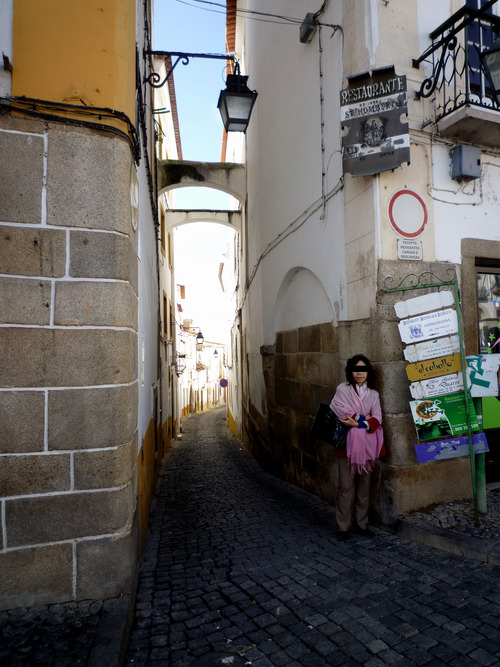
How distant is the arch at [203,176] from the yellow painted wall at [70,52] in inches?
324

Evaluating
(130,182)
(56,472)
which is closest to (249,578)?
(56,472)

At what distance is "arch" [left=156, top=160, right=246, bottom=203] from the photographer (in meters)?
11.3

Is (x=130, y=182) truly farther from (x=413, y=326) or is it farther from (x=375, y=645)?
(x=375, y=645)

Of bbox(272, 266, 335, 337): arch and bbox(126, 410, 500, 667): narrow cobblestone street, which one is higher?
bbox(272, 266, 335, 337): arch

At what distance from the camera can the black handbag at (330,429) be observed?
414 centimetres

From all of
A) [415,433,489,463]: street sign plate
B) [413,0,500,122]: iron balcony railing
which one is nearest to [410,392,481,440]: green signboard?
[415,433,489,463]: street sign plate

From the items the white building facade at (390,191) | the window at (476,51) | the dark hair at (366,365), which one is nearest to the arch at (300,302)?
the white building facade at (390,191)

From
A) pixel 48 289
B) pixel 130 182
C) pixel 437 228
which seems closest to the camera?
pixel 48 289

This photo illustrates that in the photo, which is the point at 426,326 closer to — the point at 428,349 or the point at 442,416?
the point at 428,349

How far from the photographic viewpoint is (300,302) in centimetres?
661

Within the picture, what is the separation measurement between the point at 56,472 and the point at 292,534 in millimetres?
2308

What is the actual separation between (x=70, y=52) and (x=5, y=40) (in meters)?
0.38

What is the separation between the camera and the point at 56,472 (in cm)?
292

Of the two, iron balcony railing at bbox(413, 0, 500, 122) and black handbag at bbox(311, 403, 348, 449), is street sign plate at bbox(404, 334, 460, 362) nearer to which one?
black handbag at bbox(311, 403, 348, 449)
